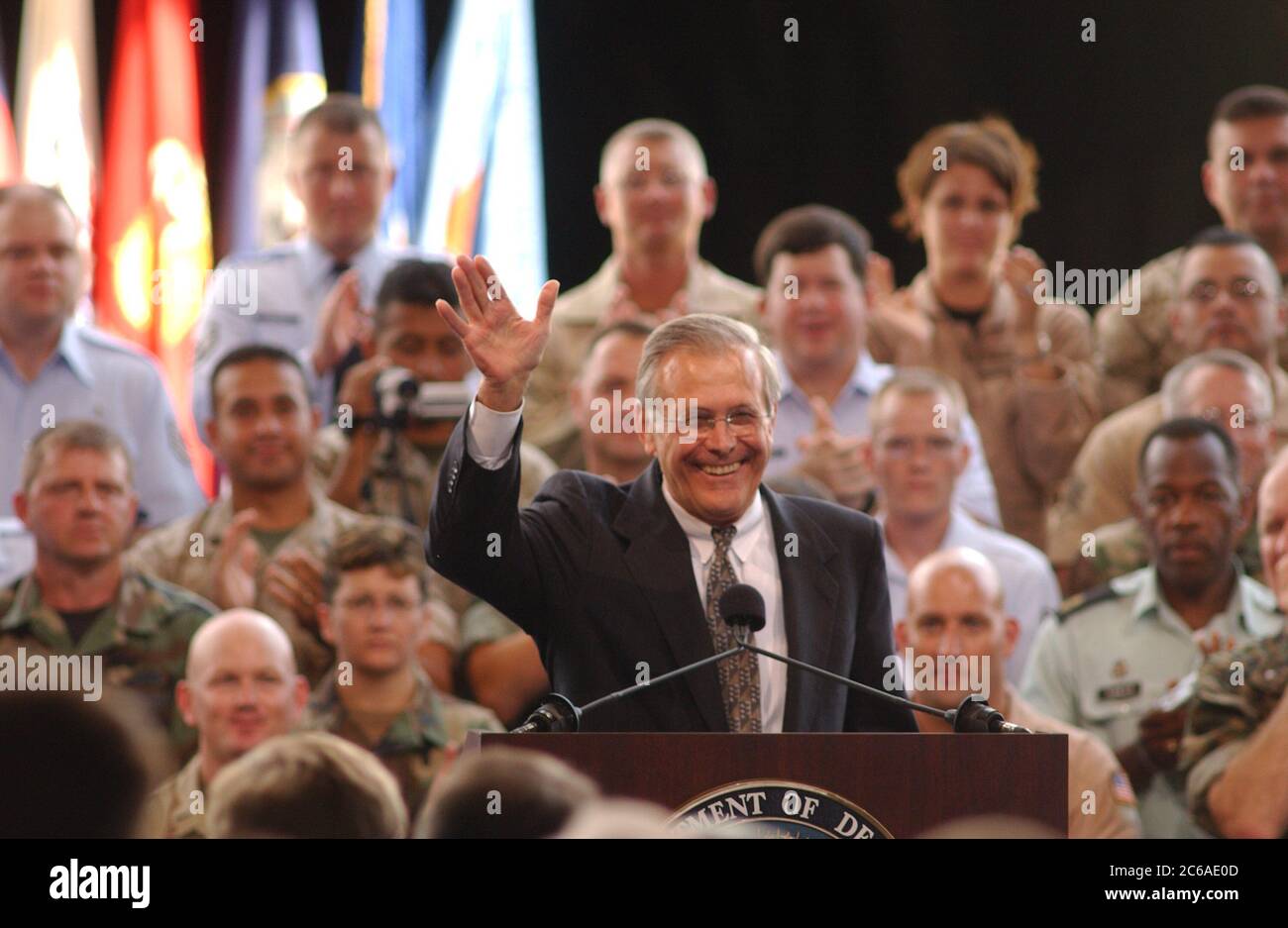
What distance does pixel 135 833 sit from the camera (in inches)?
161

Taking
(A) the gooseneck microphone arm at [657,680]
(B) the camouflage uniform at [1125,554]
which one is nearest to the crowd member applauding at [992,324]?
(B) the camouflage uniform at [1125,554]

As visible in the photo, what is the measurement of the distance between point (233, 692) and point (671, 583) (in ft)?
5.94

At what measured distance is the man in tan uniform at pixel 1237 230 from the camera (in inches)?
212

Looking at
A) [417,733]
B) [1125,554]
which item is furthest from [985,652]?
[417,733]

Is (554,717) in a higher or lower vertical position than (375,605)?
lower

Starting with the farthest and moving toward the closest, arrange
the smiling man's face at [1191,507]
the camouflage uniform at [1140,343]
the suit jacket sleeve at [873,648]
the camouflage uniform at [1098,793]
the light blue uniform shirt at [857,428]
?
1. the camouflage uniform at [1140,343]
2. the light blue uniform shirt at [857,428]
3. the smiling man's face at [1191,507]
4. the camouflage uniform at [1098,793]
5. the suit jacket sleeve at [873,648]


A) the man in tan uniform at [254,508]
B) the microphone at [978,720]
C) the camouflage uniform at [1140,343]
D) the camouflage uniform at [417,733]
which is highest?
the camouflage uniform at [1140,343]

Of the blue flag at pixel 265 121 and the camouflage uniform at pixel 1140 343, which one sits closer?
the camouflage uniform at pixel 1140 343

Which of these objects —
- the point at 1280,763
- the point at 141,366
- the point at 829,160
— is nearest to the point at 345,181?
the point at 141,366

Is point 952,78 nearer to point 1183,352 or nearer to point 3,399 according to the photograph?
point 1183,352

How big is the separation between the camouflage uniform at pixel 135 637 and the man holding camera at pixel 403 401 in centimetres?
63

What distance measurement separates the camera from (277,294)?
17.3ft

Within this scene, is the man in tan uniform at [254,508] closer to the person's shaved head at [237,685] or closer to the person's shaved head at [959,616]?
the person's shaved head at [237,685]

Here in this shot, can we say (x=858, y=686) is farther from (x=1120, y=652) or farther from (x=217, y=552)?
(x=217, y=552)
